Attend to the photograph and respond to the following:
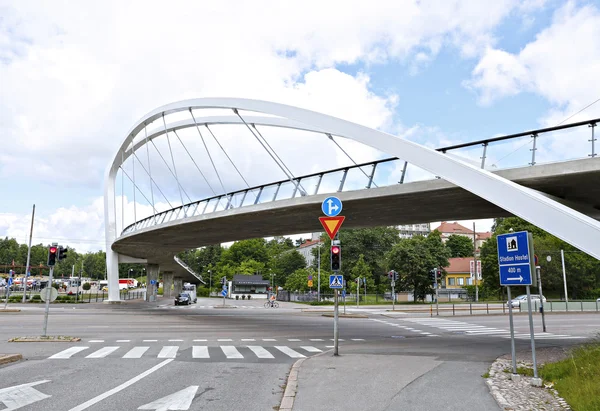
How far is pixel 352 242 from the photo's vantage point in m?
84.3

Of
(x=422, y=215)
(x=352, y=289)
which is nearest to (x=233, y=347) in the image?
(x=422, y=215)

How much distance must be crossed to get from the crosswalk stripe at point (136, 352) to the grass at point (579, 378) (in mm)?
9797

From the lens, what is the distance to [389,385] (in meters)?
8.23

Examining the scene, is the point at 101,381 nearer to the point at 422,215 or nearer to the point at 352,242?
the point at 422,215

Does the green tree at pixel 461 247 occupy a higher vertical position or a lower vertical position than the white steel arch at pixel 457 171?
higher

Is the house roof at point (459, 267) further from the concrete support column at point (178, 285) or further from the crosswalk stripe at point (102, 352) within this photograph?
the crosswalk stripe at point (102, 352)

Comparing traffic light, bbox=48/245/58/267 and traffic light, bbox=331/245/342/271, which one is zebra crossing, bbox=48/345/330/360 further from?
traffic light, bbox=48/245/58/267

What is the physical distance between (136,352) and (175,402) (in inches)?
259

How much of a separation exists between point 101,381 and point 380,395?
5245mm

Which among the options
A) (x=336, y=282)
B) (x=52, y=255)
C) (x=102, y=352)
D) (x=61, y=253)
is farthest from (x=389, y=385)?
(x=61, y=253)

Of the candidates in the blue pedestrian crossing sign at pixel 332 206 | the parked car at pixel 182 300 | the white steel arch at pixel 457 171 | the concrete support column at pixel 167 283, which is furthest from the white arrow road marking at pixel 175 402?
the concrete support column at pixel 167 283

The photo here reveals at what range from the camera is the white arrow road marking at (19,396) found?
677 centimetres

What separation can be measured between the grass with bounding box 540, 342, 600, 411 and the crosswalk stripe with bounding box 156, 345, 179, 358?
8989mm

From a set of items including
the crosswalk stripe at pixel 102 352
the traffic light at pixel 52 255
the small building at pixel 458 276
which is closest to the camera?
the crosswalk stripe at pixel 102 352
